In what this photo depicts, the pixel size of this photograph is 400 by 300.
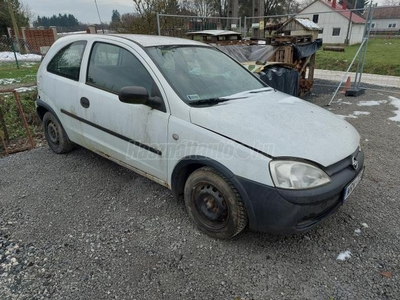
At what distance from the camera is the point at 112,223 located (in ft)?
8.94

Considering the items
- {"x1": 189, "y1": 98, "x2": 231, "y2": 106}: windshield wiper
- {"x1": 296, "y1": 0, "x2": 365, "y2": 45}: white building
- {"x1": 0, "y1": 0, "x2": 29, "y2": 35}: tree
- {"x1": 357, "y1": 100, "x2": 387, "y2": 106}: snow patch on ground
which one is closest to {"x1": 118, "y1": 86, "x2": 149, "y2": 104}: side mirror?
{"x1": 189, "y1": 98, "x2": 231, "y2": 106}: windshield wiper

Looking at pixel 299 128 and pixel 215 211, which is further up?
pixel 299 128

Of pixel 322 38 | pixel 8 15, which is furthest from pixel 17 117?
pixel 8 15

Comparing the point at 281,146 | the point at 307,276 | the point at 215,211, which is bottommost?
the point at 307,276

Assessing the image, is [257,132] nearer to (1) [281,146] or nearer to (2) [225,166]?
(1) [281,146]

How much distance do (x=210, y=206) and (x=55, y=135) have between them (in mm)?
2834

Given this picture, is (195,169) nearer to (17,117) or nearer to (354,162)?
(354,162)

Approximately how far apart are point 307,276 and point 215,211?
0.86 meters

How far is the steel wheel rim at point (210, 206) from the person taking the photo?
2.32 meters

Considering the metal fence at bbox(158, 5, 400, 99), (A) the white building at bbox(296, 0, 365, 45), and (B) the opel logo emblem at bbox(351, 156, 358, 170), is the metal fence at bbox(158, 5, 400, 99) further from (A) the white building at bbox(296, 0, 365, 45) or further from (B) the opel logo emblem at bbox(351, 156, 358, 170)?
(A) the white building at bbox(296, 0, 365, 45)

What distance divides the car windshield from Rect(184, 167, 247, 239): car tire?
691 mm

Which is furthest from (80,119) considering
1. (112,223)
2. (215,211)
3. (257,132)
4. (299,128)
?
(299,128)

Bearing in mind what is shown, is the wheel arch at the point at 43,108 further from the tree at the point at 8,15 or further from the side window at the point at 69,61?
the tree at the point at 8,15

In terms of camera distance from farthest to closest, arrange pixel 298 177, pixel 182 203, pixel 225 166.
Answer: pixel 182 203 < pixel 225 166 < pixel 298 177
